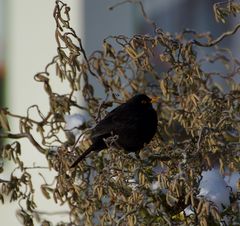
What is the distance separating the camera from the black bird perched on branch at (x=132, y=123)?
4613mm

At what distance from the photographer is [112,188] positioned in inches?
150

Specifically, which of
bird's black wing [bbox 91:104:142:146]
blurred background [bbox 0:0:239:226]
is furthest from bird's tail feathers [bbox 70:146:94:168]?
blurred background [bbox 0:0:239:226]

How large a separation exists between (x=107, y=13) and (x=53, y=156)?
3.43 m

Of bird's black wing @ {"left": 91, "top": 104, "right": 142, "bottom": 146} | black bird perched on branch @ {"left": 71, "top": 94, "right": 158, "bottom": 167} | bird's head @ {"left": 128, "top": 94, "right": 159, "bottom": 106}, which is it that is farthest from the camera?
bird's head @ {"left": 128, "top": 94, "right": 159, "bottom": 106}

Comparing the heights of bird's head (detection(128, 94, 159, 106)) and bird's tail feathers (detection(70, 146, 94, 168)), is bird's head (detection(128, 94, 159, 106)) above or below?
above

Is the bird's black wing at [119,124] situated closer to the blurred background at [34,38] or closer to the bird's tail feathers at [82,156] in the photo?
the bird's tail feathers at [82,156]

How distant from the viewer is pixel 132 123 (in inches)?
197

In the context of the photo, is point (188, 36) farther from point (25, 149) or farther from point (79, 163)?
point (79, 163)

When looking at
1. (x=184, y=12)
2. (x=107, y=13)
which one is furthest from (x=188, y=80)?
(x=184, y=12)

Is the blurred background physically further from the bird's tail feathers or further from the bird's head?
the bird's tail feathers

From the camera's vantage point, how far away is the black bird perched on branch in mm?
4613

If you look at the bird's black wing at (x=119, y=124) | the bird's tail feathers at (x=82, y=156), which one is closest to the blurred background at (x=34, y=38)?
the bird's black wing at (x=119, y=124)

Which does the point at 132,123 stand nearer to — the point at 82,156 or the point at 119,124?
the point at 119,124

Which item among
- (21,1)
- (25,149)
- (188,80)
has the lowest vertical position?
(25,149)
